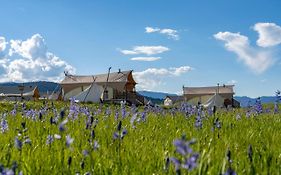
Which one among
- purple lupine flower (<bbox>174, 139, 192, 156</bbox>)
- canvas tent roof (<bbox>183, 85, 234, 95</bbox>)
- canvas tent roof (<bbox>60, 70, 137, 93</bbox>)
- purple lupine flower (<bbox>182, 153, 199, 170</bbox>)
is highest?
canvas tent roof (<bbox>60, 70, 137, 93</bbox>)

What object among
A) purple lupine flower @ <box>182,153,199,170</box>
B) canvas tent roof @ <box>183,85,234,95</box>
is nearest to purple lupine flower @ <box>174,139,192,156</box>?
purple lupine flower @ <box>182,153,199,170</box>

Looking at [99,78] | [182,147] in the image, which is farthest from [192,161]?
[99,78]

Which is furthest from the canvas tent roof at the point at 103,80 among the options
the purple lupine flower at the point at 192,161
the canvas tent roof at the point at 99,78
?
the purple lupine flower at the point at 192,161

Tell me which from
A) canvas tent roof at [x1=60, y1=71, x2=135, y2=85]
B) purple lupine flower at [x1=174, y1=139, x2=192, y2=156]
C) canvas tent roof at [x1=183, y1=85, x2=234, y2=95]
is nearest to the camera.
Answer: purple lupine flower at [x1=174, y1=139, x2=192, y2=156]

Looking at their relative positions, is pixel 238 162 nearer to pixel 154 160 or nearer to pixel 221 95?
pixel 154 160

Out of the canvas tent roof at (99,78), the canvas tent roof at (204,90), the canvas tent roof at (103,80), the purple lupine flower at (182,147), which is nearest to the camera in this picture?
the purple lupine flower at (182,147)

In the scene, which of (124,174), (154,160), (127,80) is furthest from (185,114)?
(127,80)

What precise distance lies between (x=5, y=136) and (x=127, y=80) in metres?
60.2

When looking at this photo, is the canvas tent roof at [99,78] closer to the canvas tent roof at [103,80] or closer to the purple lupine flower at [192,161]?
the canvas tent roof at [103,80]

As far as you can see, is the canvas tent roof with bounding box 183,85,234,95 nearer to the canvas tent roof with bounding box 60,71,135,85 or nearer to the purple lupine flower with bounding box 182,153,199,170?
the canvas tent roof with bounding box 60,71,135,85

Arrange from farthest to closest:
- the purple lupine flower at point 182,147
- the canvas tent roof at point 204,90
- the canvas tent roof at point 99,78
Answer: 1. the canvas tent roof at point 204,90
2. the canvas tent roof at point 99,78
3. the purple lupine flower at point 182,147

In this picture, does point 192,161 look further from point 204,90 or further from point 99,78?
point 204,90

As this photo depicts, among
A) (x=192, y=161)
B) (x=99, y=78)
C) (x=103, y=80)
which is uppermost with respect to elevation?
(x=99, y=78)

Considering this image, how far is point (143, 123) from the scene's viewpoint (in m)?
8.21
